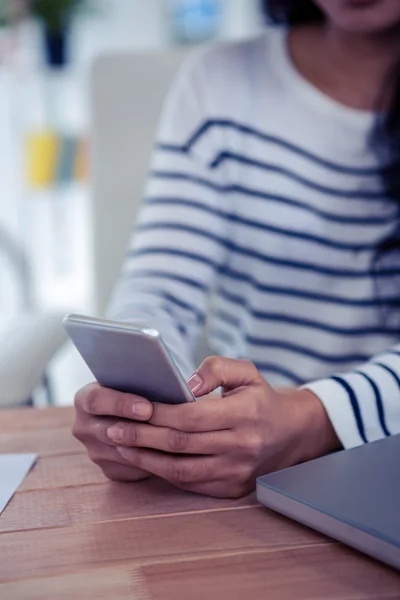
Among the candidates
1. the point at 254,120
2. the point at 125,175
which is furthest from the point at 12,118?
the point at 254,120

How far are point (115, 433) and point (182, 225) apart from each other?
0.45 meters

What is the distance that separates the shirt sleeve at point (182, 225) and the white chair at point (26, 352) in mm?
83

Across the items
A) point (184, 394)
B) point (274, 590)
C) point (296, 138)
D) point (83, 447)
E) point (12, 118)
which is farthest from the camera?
point (12, 118)

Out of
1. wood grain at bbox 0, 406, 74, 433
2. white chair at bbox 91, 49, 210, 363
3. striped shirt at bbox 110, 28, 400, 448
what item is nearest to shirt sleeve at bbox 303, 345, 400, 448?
wood grain at bbox 0, 406, 74, 433

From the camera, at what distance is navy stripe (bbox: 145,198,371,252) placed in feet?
3.28

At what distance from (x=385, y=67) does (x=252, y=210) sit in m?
0.25

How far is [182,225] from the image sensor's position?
970mm

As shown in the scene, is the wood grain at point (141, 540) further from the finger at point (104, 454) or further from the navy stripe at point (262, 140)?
the navy stripe at point (262, 140)

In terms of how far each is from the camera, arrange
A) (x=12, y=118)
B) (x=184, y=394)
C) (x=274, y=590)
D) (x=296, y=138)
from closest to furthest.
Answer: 1. (x=274, y=590)
2. (x=184, y=394)
3. (x=296, y=138)
4. (x=12, y=118)

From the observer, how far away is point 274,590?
429mm

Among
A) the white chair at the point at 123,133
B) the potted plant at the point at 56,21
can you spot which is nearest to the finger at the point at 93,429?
the white chair at the point at 123,133

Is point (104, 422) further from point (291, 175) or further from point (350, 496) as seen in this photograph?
point (291, 175)

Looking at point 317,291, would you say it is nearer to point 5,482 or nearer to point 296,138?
point 296,138

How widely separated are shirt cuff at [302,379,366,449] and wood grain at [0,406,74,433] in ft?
0.74
